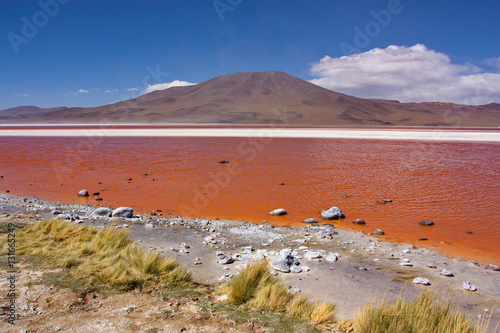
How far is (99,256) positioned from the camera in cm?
455

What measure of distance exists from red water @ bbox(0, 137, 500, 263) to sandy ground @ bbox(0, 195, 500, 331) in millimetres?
893

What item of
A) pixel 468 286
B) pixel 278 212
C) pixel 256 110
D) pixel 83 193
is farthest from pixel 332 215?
pixel 256 110

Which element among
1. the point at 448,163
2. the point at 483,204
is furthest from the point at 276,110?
the point at 483,204

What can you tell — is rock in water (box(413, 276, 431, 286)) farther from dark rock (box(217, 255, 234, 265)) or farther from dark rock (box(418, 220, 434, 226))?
dark rock (box(418, 220, 434, 226))

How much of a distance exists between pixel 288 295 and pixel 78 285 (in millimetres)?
2417

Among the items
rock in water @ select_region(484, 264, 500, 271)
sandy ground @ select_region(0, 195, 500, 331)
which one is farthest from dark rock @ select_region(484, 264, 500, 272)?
sandy ground @ select_region(0, 195, 500, 331)

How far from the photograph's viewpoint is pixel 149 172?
13.6 meters

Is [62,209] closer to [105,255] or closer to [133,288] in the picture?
[105,255]

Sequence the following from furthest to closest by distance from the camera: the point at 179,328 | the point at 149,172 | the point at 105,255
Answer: the point at 149,172 < the point at 105,255 < the point at 179,328

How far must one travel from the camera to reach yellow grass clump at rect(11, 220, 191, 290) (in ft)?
13.2

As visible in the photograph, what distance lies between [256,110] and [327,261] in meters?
101

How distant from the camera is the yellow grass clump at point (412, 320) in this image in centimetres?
290

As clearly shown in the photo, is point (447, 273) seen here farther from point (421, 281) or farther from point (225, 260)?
point (225, 260)

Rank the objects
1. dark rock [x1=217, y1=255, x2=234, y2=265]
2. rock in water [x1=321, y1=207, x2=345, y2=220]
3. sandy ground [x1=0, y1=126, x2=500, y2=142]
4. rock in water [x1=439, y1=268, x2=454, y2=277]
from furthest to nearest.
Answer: sandy ground [x1=0, y1=126, x2=500, y2=142]
rock in water [x1=321, y1=207, x2=345, y2=220]
dark rock [x1=217, y1=255, x2=234, y2=265]
rock in water [x1=439, y1=268, x2=454, y2=277]
